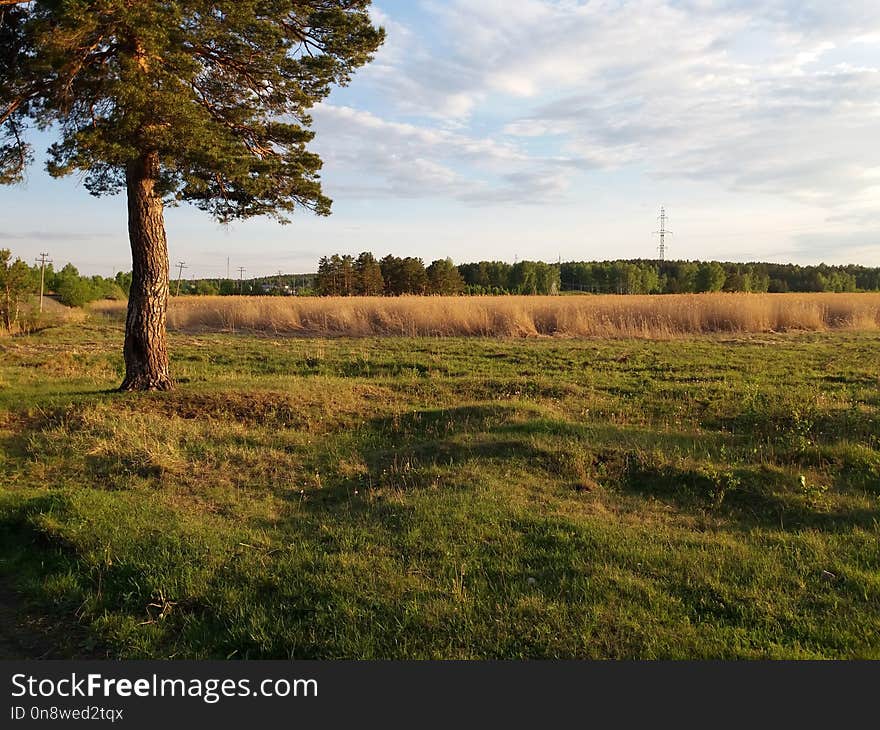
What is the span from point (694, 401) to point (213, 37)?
9.43 m

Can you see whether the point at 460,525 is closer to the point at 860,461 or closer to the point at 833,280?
the point at 860,461

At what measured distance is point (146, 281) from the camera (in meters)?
10.2

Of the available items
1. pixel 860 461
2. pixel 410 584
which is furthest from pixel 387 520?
pixel 860 461

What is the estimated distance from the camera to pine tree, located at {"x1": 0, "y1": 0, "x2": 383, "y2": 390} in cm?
823

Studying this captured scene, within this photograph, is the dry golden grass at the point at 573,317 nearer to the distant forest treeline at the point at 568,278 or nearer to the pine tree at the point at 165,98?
the pine tree at the point at 165,98

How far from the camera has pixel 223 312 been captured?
30.2 metres

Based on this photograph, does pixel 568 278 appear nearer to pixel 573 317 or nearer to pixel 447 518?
pixel 573 317

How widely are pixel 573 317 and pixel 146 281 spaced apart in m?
17.6

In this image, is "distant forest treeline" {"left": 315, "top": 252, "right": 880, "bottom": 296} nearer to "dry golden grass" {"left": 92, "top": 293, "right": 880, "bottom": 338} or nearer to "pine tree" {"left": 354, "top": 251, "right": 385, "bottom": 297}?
"pine tree" {"left": 354, "top": 251, "right": 385, "bottom": 297}

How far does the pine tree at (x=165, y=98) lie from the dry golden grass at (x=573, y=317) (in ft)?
45.6

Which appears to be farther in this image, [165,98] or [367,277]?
[367,277]

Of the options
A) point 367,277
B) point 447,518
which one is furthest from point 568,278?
point 447,518

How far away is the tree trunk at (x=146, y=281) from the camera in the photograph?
32.9 ft

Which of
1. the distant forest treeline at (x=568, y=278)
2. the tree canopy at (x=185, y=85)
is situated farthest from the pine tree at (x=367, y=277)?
the tree canopy at (x=185, y=85)
